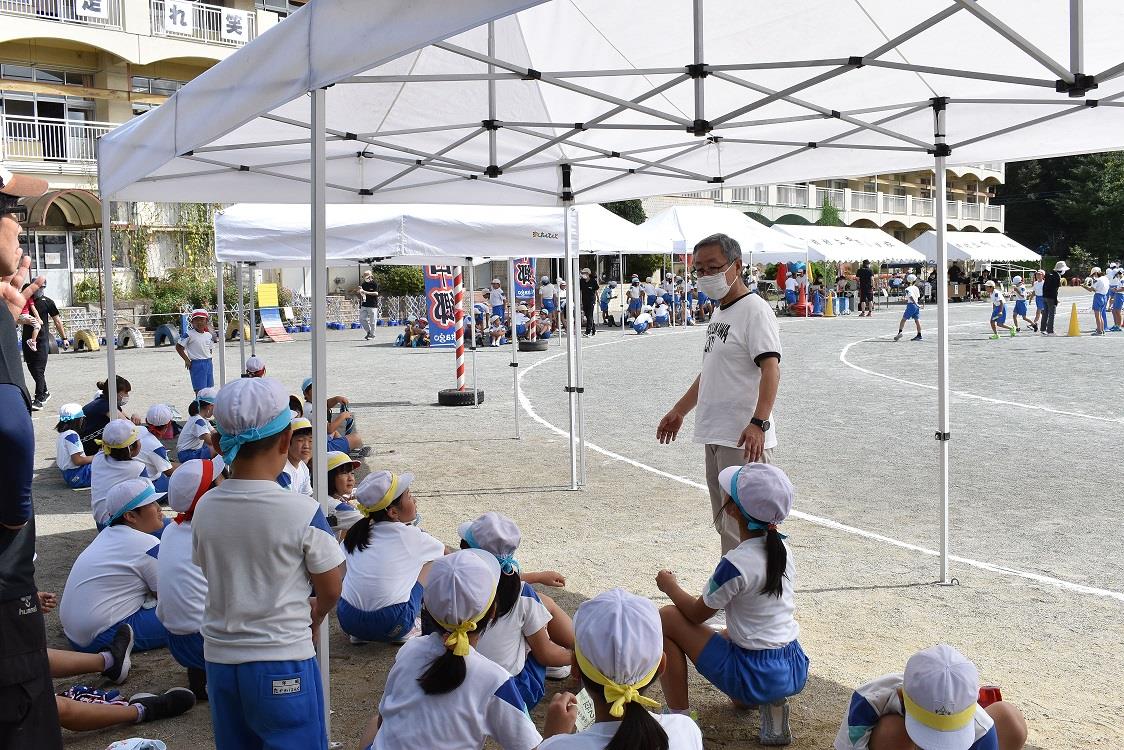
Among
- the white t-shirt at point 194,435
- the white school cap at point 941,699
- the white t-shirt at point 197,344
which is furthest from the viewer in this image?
the white t-shirt at point 197,344

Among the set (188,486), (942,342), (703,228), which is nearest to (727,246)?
(942,342)

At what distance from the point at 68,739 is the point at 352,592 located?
4.52 feet

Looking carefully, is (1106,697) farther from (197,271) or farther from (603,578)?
(197,271)

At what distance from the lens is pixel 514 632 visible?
405cm

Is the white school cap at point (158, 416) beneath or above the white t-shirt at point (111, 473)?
above

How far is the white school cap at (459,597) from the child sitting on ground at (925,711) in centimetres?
120

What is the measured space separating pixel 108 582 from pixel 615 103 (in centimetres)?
388

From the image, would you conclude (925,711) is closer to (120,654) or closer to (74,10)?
(120,654)

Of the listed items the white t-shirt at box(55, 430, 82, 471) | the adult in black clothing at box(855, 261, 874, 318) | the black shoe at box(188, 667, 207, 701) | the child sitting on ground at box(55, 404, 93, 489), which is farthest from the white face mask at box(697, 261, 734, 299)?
the adult in black clothing at box(855, 261, 874, 318)

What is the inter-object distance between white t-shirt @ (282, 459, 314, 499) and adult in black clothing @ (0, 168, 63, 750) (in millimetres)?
3136

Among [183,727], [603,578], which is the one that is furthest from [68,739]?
[603,578]

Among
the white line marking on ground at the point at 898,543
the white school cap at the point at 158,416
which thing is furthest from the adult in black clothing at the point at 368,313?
the white school cap at the point at 158,416

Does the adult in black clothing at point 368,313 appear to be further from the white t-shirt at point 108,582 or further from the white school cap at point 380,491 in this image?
the white school cap at point 380,491

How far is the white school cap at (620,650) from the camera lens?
7.82ft
